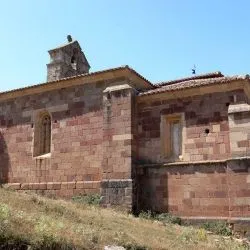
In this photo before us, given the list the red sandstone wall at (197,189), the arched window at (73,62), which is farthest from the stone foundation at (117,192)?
the arched window at (73,62)

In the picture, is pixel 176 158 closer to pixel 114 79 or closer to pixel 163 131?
pixel 163 131

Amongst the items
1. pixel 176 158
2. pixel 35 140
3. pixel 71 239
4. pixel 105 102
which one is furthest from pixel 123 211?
pixel 71 239

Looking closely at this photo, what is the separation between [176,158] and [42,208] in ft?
17.9

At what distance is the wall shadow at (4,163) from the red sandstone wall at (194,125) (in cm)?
614

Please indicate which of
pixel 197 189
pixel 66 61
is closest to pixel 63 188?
pixel 197 189

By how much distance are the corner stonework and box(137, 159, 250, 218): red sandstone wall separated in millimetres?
514

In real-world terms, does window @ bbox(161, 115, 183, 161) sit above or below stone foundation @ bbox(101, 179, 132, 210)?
above

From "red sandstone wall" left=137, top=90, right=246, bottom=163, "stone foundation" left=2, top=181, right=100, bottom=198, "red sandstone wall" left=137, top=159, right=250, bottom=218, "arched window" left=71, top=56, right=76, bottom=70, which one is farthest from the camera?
"arched window" left=71, top=56, right=76, bottom=70

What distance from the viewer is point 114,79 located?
14.6m

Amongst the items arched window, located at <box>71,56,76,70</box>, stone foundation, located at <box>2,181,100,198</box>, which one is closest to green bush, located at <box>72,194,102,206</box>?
stone foundation, located at <box>2,181,100,198</box>

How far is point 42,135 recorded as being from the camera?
53.7 ft

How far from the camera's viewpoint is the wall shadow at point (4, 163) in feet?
55.3

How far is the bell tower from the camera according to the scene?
21.3m

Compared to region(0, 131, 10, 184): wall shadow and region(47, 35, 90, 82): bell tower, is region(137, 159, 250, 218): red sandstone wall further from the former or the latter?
region(47, 35, 90, 82): bell tower
